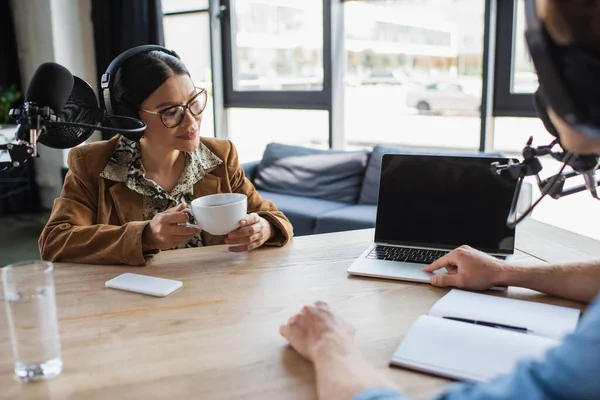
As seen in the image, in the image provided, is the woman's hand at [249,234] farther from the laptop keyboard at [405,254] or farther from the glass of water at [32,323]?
the glass of water at [32,323]

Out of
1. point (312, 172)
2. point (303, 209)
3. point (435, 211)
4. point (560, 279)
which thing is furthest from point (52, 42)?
point (560, 279)

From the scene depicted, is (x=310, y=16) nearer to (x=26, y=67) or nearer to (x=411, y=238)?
(x=26, y=67)

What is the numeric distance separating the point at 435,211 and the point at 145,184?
2.72 ft

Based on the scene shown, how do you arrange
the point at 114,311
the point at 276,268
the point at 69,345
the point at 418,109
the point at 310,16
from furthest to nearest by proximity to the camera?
the point at 310,16
the point at 418,109
the point at 276,268
the point at 114,311
the point at 69,345

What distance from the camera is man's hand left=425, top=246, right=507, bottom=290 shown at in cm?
122

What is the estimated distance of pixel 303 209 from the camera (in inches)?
143

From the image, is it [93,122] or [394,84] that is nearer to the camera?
[93,122]

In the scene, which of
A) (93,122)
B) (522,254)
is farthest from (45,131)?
(522,254)

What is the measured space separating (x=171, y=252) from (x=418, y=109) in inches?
113

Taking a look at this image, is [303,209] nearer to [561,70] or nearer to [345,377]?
[345,377]

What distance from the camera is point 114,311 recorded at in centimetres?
115

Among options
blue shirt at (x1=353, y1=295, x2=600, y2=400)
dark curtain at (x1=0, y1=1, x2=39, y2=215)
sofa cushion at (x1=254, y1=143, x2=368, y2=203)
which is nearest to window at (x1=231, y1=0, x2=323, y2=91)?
sofa cushion at (x1=254, y1=143, x2=368, y2=203)

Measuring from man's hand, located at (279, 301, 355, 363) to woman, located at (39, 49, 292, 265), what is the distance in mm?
485

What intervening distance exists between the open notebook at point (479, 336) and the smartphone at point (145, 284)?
1.79 feet
